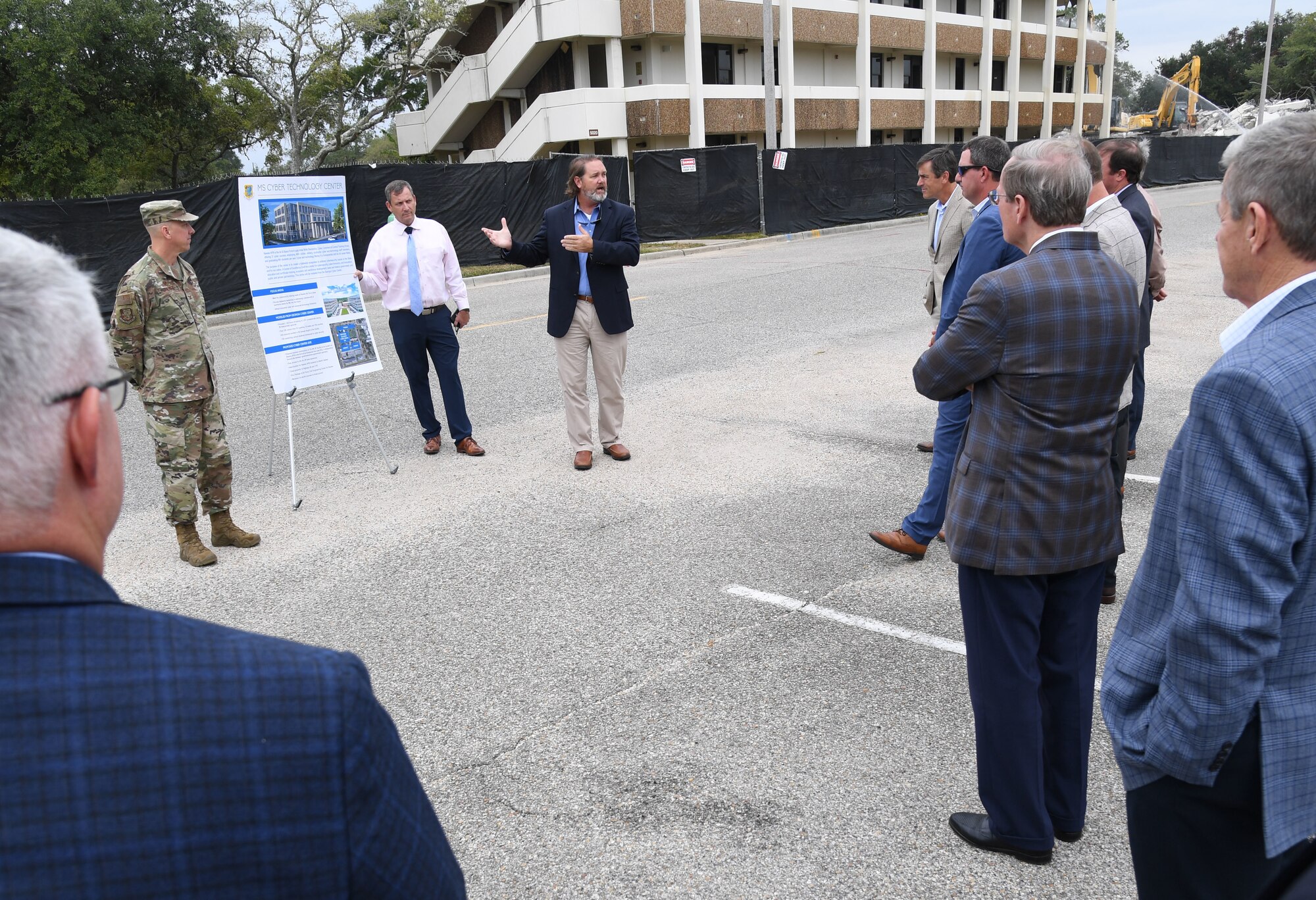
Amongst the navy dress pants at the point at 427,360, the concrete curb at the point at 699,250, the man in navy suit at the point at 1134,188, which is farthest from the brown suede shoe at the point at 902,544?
the concrete curb at the point at 699,250

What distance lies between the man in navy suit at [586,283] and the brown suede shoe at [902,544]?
7.97 feet

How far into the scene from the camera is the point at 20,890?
944 mm

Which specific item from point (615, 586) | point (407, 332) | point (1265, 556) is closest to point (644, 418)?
point (407, 332)

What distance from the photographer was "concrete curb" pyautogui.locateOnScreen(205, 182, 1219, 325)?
15500mm

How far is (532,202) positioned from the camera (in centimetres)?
2080

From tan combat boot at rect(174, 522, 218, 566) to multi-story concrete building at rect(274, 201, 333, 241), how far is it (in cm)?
240

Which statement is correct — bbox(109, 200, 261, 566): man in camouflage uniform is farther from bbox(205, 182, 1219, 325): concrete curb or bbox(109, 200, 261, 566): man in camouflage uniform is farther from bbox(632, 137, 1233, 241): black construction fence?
bbox(632, 137, 1233, 241): black construction fence

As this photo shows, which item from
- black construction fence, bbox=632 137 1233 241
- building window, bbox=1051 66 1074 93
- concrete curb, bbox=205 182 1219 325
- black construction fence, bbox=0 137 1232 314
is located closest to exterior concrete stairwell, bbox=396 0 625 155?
black construction fence, bbox=632 137 1233 241

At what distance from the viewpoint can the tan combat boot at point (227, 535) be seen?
580 centimetres

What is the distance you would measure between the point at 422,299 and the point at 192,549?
2578 mm

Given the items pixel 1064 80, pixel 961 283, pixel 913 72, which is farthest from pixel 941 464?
pixel 1064 80

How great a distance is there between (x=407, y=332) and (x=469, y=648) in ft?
11.8

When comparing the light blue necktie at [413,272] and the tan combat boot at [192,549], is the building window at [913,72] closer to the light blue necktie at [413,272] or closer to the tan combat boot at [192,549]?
the light blue necktie at [413,272]

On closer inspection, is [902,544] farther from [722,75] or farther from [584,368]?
[722,75]
